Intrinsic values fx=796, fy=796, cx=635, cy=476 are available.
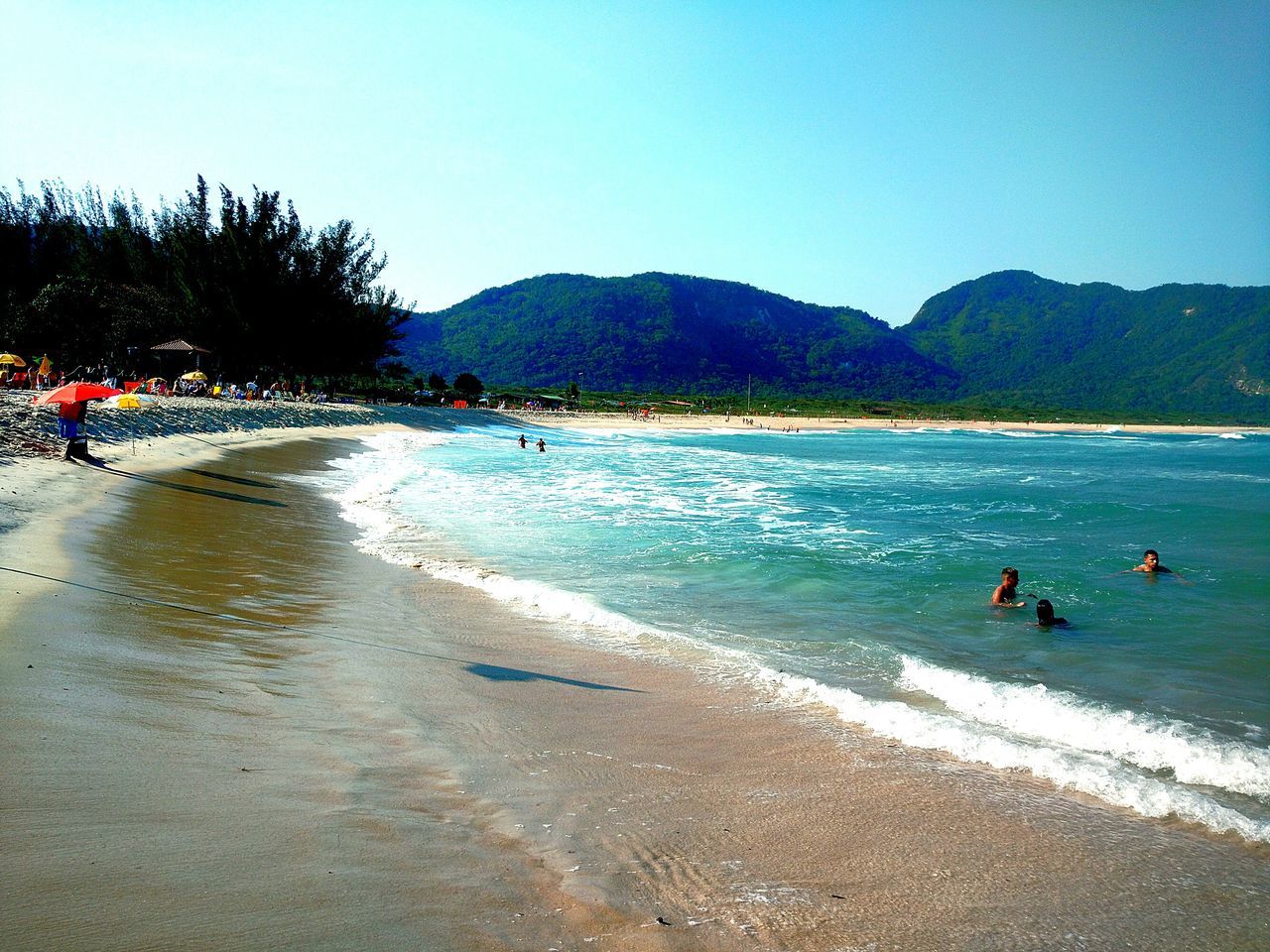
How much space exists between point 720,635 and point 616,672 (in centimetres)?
197

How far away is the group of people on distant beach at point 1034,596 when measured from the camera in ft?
31.6

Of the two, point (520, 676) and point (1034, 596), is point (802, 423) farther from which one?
point (520, 676)

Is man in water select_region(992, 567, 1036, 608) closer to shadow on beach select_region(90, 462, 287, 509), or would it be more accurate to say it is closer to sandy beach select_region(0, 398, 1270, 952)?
sandy beach select_region(0, 398, 1270, 952)

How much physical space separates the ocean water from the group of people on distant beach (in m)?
0.17

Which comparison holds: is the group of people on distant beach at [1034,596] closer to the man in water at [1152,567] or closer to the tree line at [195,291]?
the man in water at [1152,567]

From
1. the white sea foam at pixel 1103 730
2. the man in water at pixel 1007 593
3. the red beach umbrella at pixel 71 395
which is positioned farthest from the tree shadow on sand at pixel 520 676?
the red beach umbrella at pixel 71 395

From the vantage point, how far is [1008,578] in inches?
418

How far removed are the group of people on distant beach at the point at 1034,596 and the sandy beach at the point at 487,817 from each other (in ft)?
16.4

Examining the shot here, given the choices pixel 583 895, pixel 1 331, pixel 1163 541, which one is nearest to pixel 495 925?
pixel 583 895

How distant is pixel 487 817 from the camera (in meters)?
4.10

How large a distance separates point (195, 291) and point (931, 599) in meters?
51.5

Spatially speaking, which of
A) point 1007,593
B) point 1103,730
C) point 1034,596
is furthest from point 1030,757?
point 1034,596

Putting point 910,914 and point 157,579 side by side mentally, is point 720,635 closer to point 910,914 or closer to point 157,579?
point 910,914

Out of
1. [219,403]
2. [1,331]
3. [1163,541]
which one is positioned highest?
[1,331]
